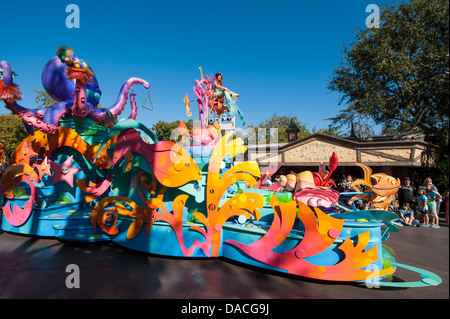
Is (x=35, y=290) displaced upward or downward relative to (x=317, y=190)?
downward

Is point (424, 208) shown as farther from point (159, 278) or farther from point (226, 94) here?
point (159, 278)

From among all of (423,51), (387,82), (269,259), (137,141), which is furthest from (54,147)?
(423,51)

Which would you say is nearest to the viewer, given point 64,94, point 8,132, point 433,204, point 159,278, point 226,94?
point 159,278

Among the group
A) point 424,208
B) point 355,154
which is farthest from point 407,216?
point 355,154

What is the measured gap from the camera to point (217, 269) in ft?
13.9

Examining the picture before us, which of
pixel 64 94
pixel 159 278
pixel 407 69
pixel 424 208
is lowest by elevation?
pixel 159 278

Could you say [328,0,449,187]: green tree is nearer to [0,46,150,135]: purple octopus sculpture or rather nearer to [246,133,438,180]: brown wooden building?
[246,133,438,180]: brown wooden building

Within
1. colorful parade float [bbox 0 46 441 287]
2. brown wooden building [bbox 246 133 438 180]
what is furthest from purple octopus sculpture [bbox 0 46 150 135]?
brown wooden building [bbox 246 133 438 180]

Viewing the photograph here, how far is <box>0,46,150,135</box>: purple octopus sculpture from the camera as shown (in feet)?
18.0

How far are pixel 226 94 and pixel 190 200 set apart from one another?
3072mm

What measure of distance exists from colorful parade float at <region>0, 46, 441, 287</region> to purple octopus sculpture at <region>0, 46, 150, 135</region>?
3 cm

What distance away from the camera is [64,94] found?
24.4ft
